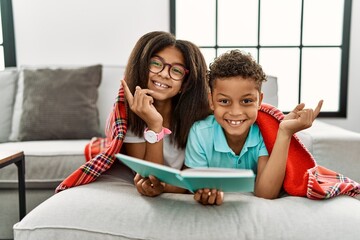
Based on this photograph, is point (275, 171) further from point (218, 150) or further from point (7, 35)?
point (7, 35)

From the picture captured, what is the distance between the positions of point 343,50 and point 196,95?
1.93m

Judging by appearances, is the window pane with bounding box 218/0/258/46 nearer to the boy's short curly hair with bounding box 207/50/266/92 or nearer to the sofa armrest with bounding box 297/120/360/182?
the sofa armrest with bounding box 297/120/360/182

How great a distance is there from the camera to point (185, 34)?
118 inches

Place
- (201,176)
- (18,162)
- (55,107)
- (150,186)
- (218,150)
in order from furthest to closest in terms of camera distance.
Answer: (55,107)
(18,162)
(218,150)
(150,186)
(201,176)

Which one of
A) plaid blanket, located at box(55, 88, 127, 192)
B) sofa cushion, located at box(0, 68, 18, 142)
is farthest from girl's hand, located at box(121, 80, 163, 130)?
sofa cushion, located at box(0, 68, 18, 142)

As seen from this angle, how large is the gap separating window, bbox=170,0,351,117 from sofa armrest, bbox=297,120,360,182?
4.73 ft

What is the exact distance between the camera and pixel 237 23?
297 centimetres

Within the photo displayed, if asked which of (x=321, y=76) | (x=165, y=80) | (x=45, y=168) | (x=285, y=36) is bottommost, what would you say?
(x=45, y=168)

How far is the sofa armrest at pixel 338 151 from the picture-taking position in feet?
5.08

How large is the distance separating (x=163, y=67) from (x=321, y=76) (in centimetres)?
202

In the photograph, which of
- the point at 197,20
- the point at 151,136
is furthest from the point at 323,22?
the point at 151,136

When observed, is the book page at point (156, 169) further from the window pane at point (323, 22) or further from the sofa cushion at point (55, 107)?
the window pane at point (323, 22)

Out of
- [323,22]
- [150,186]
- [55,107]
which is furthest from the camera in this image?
[323,22]

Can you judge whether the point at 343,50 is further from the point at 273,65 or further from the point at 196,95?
the point at 196,95
